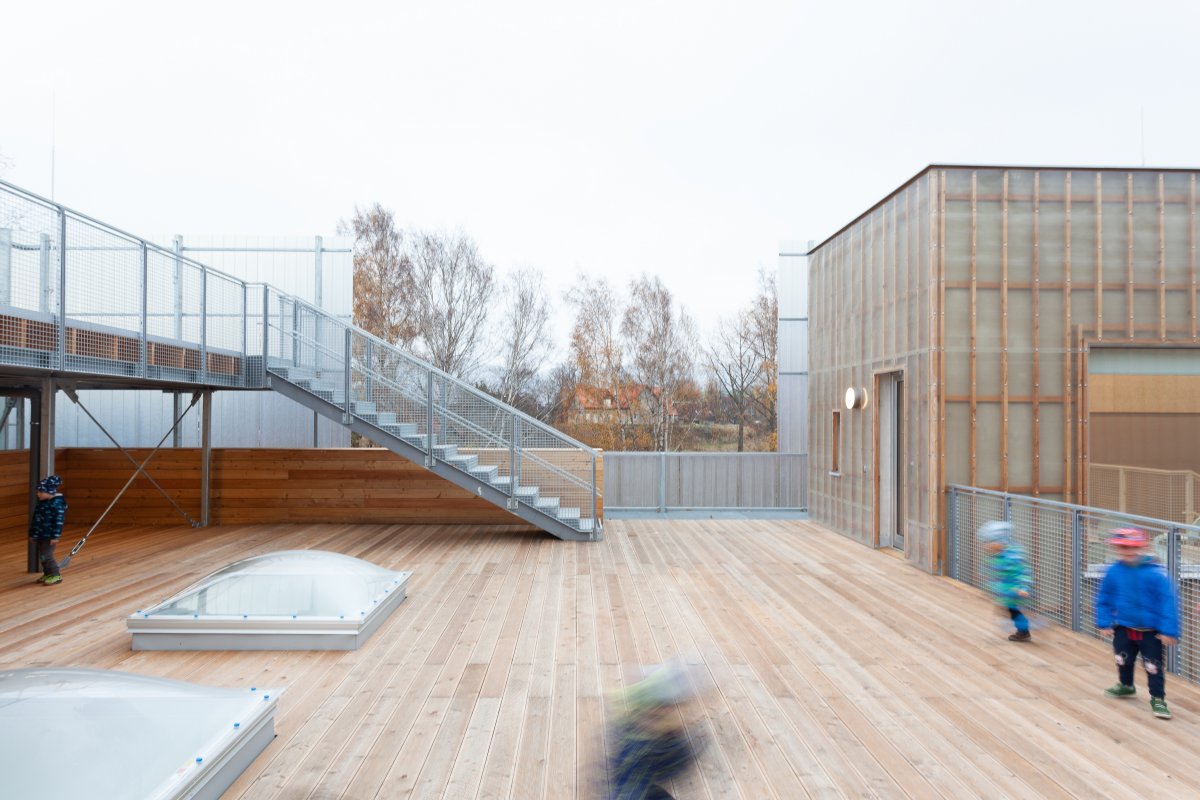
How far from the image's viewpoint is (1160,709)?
415cm

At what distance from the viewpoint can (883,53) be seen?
33.2 m

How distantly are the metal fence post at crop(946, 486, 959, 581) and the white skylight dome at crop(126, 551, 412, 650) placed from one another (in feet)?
20.9

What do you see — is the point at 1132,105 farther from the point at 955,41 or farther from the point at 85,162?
the point at 85,162

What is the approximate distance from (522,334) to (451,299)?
2.65m

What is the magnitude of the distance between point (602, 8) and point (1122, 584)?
36610 millimetres

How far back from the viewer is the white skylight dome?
535 centimetres

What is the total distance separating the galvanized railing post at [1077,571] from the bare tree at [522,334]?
58.8 feet

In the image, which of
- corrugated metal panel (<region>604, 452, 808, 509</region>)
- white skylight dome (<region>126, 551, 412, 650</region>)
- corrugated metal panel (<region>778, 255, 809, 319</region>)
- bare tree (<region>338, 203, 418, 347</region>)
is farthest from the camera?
bare tree (<region>338, 203, 418, 347</region>)

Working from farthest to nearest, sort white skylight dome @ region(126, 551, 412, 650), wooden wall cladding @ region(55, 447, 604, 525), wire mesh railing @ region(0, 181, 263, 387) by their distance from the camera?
wooden wall cladding @ region(55, 447, 604, 525) < wire mesh railing @ region(0, 181, 263, 387) < white skylight dome @ region(126, 551, 412, 650)

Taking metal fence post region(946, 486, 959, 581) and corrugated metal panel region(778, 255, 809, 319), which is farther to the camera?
corrugated metal panel region(778, 255, 809, 319)

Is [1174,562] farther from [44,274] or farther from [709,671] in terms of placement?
[44,274]

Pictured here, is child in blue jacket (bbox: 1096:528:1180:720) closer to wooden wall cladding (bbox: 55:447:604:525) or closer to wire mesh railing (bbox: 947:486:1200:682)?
wire mesh railing (bbox: 947:486:1200:682)

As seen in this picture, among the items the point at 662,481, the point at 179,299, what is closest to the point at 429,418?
the point at 179,299

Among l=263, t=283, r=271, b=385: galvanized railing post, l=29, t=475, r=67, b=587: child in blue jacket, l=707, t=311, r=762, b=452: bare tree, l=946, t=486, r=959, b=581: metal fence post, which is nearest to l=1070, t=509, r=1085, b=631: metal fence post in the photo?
l=946, t=486, r=959, b=581: metal fence post
